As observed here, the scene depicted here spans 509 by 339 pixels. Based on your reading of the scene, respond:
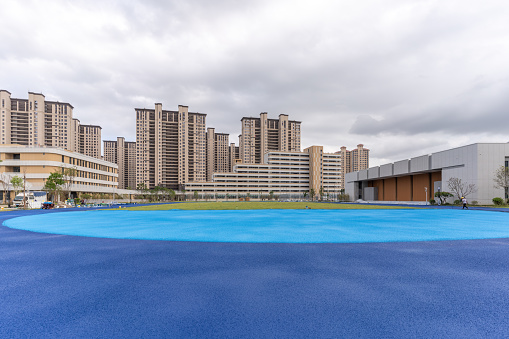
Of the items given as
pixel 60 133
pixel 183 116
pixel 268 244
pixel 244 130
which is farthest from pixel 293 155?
pixel 268 244

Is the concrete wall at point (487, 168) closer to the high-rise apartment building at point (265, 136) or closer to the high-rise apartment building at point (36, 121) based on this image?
the high-rise apartment building at point (265, 136)

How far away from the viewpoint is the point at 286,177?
148125 mm

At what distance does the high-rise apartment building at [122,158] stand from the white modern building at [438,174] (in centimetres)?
14612

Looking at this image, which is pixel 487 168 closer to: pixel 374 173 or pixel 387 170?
pixel 387 170

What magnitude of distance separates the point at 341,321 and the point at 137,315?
9.75ft

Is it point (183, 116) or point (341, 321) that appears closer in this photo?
point (341, 321)

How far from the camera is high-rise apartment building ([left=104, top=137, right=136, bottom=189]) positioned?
176m

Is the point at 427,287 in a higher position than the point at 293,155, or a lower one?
lower

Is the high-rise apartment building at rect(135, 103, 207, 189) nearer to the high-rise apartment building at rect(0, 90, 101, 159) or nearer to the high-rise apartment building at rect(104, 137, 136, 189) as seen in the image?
the high-rise apartment building at rect(0, 90, 101, 159)

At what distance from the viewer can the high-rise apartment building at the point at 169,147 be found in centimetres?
14788

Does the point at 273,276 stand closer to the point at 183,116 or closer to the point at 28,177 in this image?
the point at 28,177

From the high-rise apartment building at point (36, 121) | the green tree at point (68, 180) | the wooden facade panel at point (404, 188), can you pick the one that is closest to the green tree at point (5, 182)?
the green tree at point (68, 180)

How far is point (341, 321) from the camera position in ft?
12.7

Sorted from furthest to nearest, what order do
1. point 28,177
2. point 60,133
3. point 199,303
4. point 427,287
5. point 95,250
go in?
point 60,133
point 28,177
point 95,250
point 427,287
point 199,303
